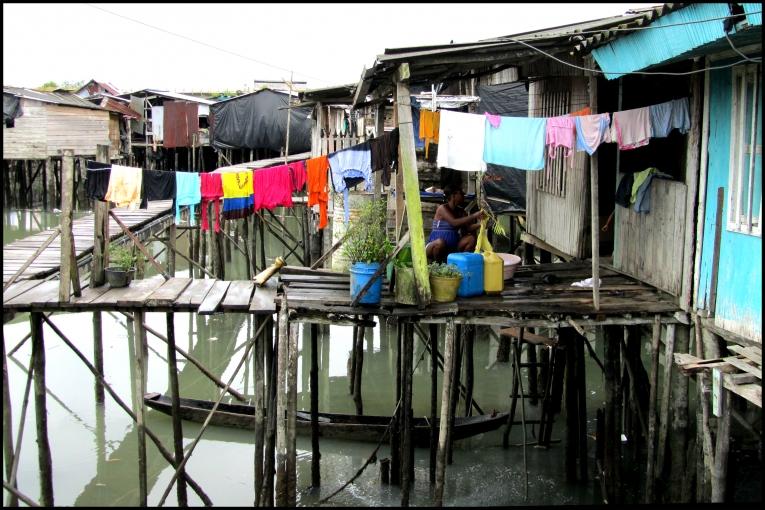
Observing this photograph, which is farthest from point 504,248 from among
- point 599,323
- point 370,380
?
point 599,323

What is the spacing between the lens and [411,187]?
774 centimetres

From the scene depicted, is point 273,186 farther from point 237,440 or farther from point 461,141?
point 237,440

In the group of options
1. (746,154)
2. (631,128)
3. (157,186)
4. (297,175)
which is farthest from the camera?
(297,175)

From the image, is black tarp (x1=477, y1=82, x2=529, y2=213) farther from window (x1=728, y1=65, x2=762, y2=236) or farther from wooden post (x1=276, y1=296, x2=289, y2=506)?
window (x1=728, y1=65, x2=762, y2=236)

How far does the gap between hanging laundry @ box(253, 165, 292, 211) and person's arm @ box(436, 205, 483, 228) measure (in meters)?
1.99

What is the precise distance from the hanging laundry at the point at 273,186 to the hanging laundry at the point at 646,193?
14.1 ft

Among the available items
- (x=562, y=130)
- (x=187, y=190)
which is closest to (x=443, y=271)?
(x=562, y=130)

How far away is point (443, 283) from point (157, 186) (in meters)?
3.84

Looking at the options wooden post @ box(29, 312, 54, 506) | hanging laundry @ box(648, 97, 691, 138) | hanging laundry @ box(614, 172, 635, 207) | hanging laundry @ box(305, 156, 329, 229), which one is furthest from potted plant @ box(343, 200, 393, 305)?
wooden post @ box(29, 312, 54, 506)

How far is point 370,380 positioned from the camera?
13.4m

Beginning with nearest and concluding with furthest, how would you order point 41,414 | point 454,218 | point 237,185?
point 41,414, point 454,218, point 237,185

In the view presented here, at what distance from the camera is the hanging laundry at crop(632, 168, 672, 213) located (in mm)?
8359

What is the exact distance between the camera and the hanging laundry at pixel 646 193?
836 centimetres

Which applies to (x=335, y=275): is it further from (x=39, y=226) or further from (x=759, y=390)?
(x=39, y=226)
